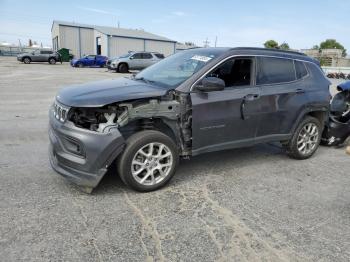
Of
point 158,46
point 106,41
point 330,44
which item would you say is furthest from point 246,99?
point 330,44

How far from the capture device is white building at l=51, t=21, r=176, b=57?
44.6 meters

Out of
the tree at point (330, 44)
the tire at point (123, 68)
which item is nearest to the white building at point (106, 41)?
the tire at point (123, 68)

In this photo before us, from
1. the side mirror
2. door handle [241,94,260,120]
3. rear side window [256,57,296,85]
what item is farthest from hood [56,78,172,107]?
rear side window [256,57,296,85]

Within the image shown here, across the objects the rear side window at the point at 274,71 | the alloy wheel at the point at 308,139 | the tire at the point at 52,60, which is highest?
the rear side window at the point at 274,71

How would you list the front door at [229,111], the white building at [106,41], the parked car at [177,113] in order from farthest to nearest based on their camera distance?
the white building at [106,41]
the front door at [229,111]
the parked car at [177,113]

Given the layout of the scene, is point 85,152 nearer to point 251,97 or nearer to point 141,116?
point 141,116

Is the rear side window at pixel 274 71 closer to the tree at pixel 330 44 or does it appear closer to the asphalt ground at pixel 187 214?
the asphalt ground at pixel 187 214

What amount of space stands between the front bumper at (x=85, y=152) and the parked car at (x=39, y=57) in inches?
1430

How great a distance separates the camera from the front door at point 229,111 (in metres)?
4.30

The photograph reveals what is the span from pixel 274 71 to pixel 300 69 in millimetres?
677

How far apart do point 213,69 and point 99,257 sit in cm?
276

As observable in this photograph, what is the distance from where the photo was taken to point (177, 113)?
4180 mm

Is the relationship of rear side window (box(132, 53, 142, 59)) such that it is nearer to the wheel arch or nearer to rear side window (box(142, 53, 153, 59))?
rear side window (box(142, 53, 153, 59))

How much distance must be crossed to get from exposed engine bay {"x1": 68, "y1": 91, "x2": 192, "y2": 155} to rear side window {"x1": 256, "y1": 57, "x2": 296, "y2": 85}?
4.57ft
